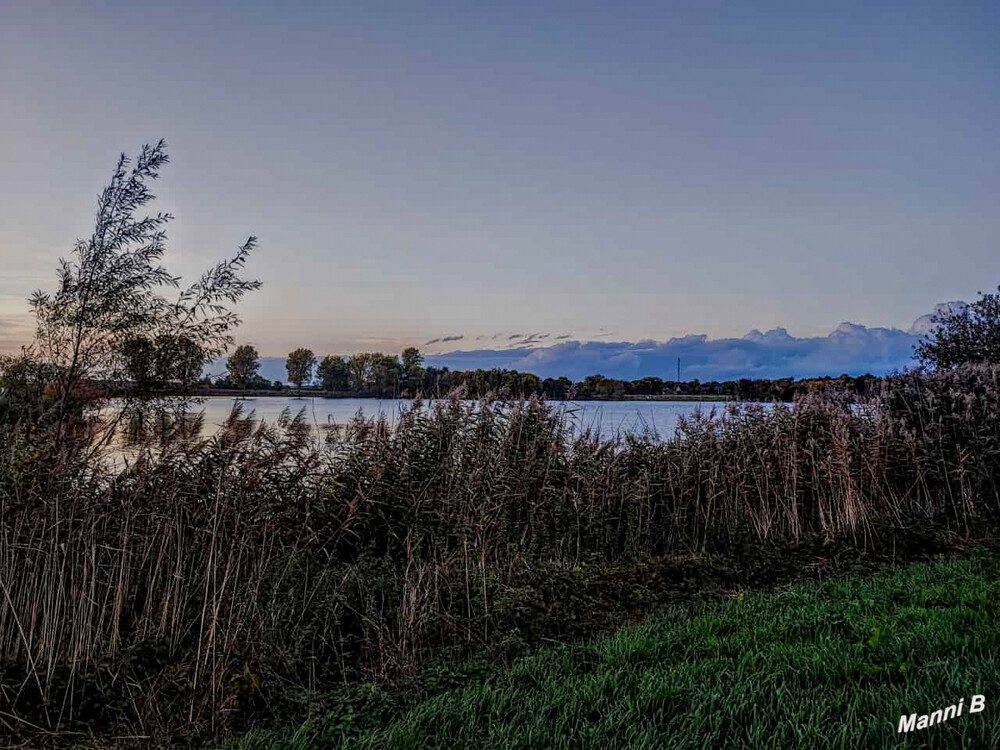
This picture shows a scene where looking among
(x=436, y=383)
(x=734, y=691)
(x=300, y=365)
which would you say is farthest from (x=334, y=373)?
(x=734, y=691)

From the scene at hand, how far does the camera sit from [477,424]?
813 centimetres

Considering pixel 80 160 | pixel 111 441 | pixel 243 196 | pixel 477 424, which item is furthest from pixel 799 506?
pixel 80 160

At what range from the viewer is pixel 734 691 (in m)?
3.11

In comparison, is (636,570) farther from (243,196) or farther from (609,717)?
(243,196)

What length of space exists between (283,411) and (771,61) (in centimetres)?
1082

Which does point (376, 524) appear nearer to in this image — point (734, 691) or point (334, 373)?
point (734, 691)

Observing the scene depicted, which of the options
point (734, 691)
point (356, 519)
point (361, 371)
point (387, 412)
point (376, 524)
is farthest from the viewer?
point (361, 371)

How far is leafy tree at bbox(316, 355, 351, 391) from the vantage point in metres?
13.3

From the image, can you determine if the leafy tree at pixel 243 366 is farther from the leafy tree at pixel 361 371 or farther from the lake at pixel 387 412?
the leafy tree at pixel 361 371

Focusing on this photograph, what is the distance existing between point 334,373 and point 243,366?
658 centimetres

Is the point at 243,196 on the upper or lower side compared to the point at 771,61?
lower

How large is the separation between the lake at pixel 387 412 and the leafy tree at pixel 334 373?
2.22m

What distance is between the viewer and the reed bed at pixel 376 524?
419 centimetres

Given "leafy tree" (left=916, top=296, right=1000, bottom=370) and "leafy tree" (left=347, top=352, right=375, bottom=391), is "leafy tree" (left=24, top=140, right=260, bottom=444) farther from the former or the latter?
"leafy tree" (left=916, top=296, right=1000, bottom=370)
